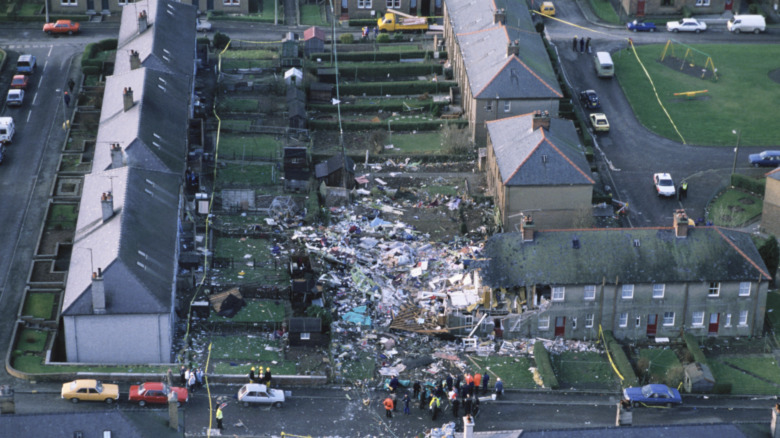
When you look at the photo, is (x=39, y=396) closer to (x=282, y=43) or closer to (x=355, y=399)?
(x=355, y=399)

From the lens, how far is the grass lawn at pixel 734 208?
4550 inches

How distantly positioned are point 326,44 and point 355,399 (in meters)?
64.0

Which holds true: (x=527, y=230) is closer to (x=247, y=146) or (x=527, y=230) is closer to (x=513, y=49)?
(x=513, y=49)

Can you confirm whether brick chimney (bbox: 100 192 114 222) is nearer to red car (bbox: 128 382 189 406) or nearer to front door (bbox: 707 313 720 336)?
red car (bbox: 128 382 189 406)

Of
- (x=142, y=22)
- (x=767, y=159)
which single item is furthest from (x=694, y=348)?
(x=142, y=22)

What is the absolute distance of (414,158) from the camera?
124250 mm

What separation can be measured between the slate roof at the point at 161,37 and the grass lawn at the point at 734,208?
47199 millimetres

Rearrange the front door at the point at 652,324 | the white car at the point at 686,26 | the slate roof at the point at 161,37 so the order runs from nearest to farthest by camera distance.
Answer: the front door at the point at 652,324 → the slate roof at the point at 161,37 → the white car at the point at 686,26

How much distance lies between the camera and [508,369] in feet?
314

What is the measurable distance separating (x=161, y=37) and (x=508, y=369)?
5215 cm

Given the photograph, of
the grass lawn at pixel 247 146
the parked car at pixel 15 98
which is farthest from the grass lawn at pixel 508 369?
the parked car at pixel 15 98

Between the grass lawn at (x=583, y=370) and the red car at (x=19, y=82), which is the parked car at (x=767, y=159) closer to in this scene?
the grass lawn at (x=583, y=370)

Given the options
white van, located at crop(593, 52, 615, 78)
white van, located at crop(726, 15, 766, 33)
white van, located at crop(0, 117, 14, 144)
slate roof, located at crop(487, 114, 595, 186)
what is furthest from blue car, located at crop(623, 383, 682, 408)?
white van, located at crop(726, 15, 766, 33)

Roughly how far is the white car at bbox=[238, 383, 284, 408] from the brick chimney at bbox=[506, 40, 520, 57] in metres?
48.2
